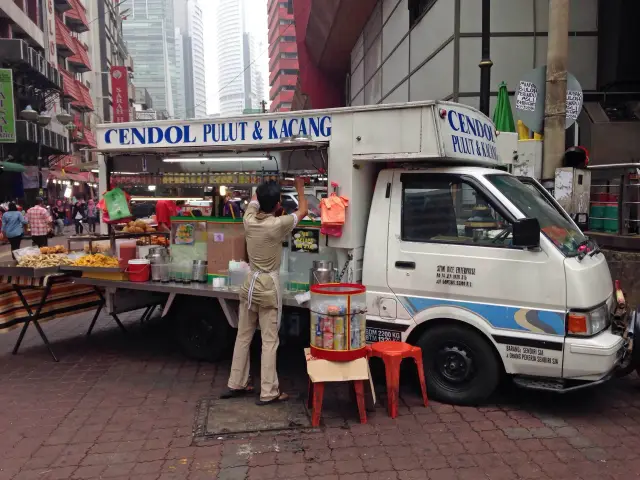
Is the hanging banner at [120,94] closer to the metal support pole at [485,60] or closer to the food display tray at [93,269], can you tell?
the metal support pole at [485,60]

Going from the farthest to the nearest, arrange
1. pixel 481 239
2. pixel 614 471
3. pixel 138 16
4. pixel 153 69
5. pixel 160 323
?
pixel 153 69 < pixel 138 16 < pixel 160 323 < pixel 481 239 < pixel 614 471

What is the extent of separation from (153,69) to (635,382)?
446 ft

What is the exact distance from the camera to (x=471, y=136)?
473cm

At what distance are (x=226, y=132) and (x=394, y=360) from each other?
2857 millimetres

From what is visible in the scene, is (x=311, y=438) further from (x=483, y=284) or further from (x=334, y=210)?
(x=334, y=210)

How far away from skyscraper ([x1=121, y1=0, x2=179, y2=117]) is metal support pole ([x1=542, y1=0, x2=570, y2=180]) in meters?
118

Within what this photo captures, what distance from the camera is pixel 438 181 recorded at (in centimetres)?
452

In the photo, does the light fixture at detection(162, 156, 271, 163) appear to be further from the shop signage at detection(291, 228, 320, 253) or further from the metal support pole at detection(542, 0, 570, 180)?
the metal support pole at detection(542, 0, 570, 180)

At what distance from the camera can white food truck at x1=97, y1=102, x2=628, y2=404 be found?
13.0ft

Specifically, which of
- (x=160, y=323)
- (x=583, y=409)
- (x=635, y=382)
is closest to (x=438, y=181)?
(x=583, y=409)

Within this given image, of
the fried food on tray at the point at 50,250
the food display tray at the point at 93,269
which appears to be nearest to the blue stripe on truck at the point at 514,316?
the food display tray at the point at 93,269

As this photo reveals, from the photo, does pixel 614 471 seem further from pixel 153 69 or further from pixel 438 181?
pixel 153 69

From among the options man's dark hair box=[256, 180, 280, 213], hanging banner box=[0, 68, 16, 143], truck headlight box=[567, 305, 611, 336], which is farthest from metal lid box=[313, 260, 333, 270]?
hanging banner box=[0, 68, 16, 143]

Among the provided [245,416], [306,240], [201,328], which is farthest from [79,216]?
[245,416]
